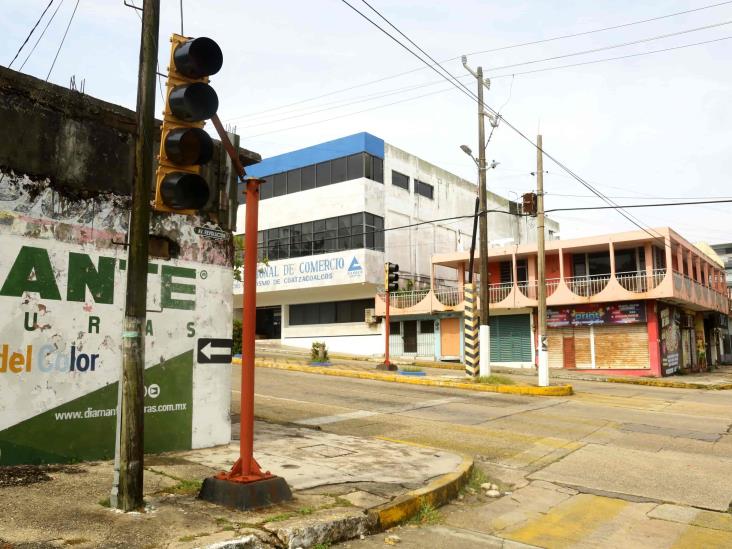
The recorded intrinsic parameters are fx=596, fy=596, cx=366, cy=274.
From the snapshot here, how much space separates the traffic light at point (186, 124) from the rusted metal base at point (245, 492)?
246 centimetres

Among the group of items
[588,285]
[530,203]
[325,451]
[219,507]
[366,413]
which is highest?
[530,203]

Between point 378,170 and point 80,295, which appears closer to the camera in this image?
point 80,295

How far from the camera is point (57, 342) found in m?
6.50

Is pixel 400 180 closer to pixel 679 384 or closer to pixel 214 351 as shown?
pixel 679 384

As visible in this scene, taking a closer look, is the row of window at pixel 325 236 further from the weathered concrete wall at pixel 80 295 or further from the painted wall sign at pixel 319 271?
the weathered concrete wall at pixel 80 295

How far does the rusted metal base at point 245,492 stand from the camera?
5219 millimetres

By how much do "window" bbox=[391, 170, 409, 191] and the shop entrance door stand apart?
8.34m

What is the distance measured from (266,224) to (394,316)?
10842mm

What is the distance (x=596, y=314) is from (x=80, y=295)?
25195 mm

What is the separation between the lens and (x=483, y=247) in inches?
795

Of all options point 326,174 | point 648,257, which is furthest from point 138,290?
point 326,174

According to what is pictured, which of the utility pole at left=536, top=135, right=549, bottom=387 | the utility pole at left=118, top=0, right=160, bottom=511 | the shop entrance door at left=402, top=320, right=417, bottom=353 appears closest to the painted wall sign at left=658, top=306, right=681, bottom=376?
the utility pole at left=536, top=135, right=549, bottom=387

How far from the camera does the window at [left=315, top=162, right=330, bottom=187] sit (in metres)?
35.4

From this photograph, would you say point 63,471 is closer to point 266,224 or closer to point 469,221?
point 266,224
